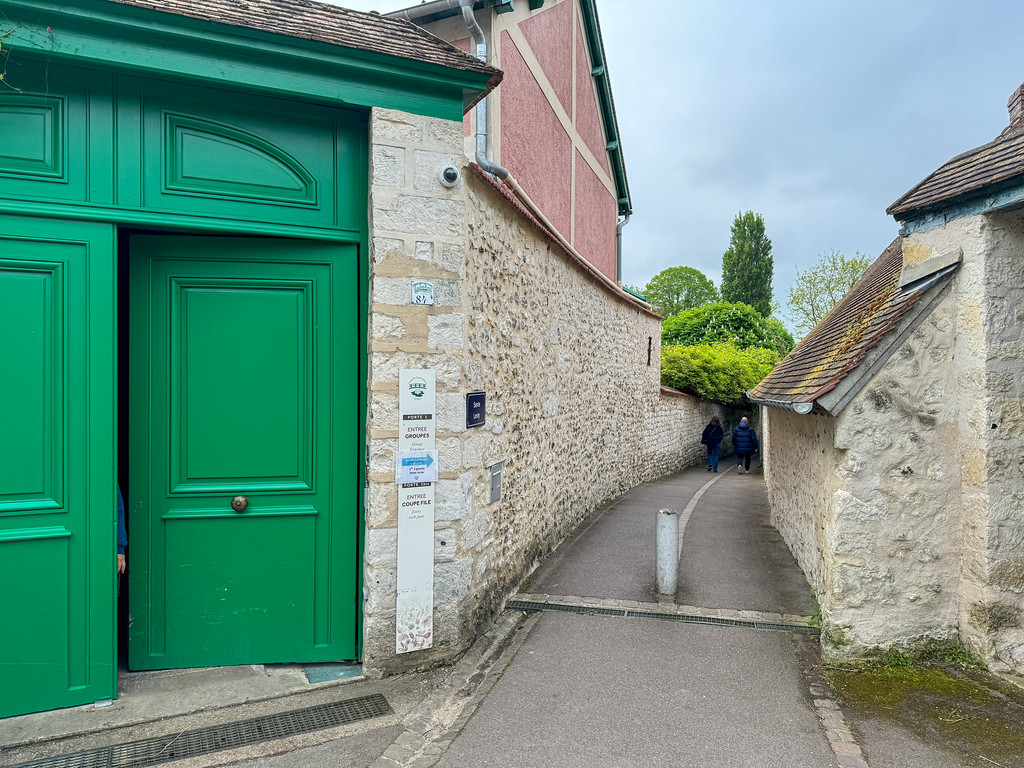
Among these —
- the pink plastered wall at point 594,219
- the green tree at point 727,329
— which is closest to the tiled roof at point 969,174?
the pink plastered wall at point 594,219

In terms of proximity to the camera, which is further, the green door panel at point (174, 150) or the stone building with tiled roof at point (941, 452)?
the stone building with tiled roof at point (941, 452)

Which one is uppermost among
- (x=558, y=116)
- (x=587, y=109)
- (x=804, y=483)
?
(x=587, y=109)

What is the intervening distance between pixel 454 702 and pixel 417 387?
194cm

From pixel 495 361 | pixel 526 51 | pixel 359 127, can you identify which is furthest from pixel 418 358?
pixel 526 51

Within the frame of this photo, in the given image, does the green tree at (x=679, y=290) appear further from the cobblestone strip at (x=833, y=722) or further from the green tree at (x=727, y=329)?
the cobblestone strip at (x=833, y=722)

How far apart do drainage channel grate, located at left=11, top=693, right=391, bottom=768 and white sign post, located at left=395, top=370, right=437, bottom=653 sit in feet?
1.56

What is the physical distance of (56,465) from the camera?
11.5 feet

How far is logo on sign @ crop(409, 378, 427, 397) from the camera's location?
4.03m

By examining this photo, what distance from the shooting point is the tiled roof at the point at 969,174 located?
3946mm

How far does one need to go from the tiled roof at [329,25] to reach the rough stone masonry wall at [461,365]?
41 cm

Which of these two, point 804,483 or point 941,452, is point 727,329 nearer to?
point 804,483

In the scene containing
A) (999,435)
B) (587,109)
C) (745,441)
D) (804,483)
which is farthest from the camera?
(745,441)

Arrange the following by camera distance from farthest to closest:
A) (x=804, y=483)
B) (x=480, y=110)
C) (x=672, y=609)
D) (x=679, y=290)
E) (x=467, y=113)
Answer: (x=679, y=290) < (x=467, y=113) < (x=804, y=483) < (x=480, y=110) < (x=672, y=609)

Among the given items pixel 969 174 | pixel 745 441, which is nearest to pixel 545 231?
pixel 969 174
